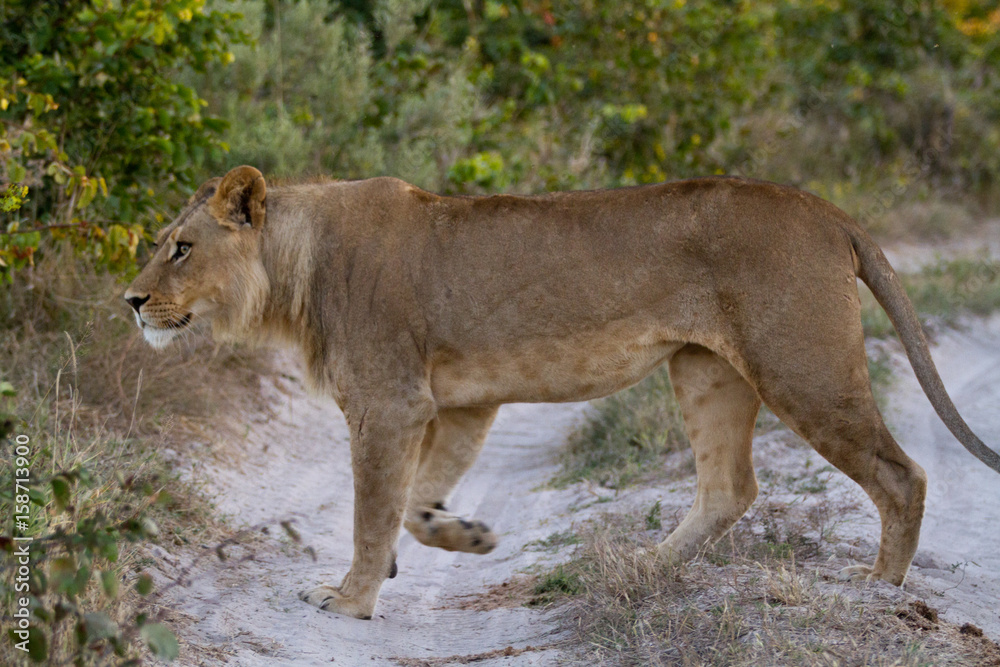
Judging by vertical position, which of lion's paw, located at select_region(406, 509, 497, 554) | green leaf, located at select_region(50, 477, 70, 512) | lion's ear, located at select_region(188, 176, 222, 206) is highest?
lion's ear, located at select_region(188, 176, 222, 206)

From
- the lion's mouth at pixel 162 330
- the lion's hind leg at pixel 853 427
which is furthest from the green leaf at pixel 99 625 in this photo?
the lion's hind leg at pixel 853 427

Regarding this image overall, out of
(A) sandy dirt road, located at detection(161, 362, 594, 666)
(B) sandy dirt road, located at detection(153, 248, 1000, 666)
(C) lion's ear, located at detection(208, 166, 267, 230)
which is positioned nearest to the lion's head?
(C) lion's ear, located at detection(208, 166, 267, 230)

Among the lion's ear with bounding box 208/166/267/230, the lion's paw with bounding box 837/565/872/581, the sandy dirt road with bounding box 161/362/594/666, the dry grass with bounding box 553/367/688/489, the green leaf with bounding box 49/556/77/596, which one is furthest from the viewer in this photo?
the dry grass with bounding box 553/367/688/489

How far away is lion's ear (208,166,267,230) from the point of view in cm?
420

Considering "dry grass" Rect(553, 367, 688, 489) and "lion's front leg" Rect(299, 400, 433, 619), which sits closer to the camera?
"lion's front leg" Rect(299, 400, 433, 619)

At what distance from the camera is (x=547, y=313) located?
4.03m

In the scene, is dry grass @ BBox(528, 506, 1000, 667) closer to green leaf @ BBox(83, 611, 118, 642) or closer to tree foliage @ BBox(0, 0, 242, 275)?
green leaf @ BBox(83, 611, 118, 642)

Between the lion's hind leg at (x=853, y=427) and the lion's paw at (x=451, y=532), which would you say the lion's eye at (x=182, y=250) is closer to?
the lion's paw at (x=451, y=532)

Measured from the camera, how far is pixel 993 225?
13914 mm

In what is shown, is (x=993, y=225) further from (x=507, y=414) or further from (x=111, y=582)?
(x=111, y=582)

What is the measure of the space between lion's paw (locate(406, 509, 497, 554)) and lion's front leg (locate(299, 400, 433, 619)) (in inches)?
7.4

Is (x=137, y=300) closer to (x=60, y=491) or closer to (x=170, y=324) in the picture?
(x=170, y=324)

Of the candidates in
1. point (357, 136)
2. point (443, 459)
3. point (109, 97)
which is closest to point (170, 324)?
point (443, 459)

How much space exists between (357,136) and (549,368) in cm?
475
